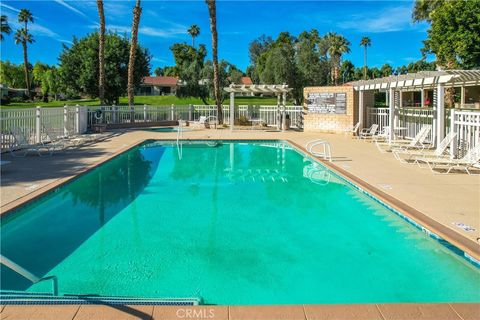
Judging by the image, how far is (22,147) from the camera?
1273cm

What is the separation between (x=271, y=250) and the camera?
19.1ft

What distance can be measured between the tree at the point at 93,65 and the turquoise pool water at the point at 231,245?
21.8 metres

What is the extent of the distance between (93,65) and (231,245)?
2666 cm

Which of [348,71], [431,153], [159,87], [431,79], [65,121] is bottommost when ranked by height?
[431,153]

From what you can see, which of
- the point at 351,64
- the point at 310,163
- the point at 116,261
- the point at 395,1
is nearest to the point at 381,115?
the point at 310,163

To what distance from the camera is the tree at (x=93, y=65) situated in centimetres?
2975

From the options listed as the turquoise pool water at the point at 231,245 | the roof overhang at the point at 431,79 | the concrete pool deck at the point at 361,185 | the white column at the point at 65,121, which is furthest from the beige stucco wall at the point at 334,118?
the white column at the point at 65,121

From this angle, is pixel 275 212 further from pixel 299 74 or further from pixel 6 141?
pixel 299 74

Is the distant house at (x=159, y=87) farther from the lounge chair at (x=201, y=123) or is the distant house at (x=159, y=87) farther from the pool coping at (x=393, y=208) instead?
the pool coping at (x=393, y=208)

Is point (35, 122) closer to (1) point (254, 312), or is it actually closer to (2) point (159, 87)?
(1) point (254, 312)

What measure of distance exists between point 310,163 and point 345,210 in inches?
206

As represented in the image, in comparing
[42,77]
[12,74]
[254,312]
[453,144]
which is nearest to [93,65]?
[453,144]

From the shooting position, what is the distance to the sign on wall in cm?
2030

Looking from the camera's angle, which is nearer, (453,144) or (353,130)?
(453,144)
